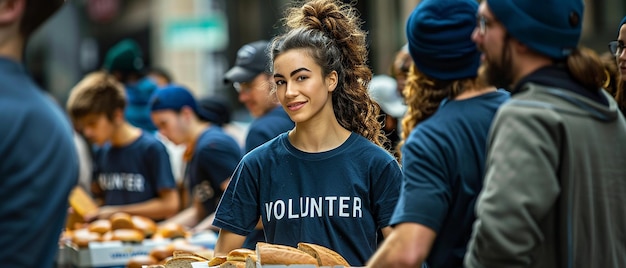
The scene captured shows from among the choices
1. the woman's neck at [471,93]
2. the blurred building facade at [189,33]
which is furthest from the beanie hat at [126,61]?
the woman's neck at [471,93]

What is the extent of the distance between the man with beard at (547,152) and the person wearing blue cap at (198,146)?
15.6 feet

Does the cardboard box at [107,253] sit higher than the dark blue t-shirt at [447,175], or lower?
lower

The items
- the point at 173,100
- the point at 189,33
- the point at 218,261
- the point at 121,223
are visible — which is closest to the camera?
the point at 218,261

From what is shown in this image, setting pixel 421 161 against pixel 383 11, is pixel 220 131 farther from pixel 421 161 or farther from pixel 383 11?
pixel 383 11

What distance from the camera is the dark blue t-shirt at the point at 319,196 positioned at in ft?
14.9

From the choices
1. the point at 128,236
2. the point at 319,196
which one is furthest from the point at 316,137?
the point at 128,236

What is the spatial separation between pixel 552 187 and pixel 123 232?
4773 millimetres

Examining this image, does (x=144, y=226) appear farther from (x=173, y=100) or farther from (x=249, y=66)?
(x=173, y=100)

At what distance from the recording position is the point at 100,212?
8734mm

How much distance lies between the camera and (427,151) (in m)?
3.54

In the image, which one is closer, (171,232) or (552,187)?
(552,187)

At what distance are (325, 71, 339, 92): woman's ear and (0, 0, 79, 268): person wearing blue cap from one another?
1.86 m

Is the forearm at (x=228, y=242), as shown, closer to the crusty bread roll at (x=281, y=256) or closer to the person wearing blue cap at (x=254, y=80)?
the crusty bread roll at (x=281, y=256)

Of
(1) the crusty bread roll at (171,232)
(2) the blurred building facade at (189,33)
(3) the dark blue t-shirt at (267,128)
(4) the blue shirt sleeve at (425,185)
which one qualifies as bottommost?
(2) the blurred building facade at (189,33)
